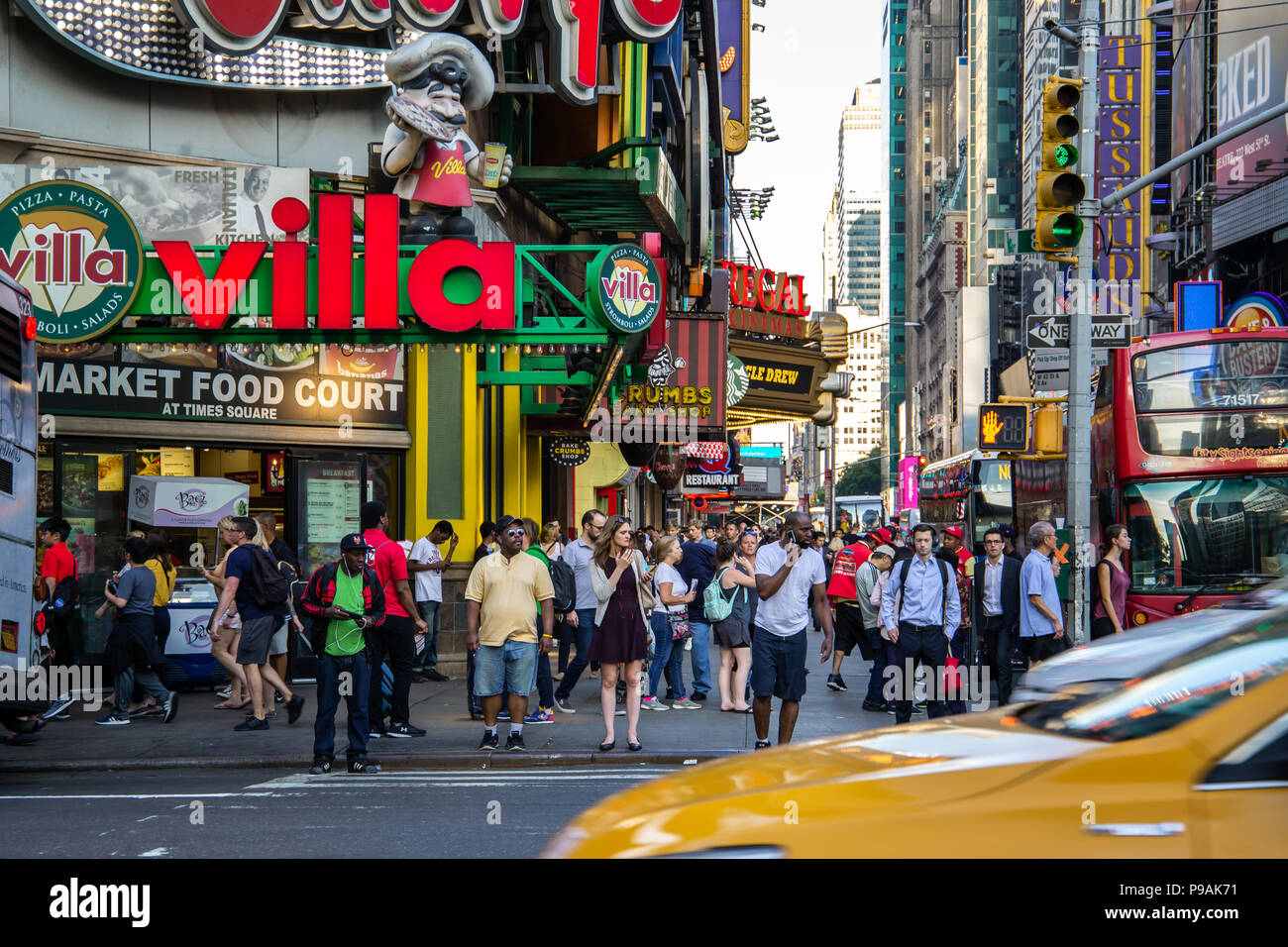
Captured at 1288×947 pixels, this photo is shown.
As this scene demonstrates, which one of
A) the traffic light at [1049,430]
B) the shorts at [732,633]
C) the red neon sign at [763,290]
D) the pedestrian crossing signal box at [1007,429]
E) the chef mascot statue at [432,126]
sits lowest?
the shorts at [732,633]

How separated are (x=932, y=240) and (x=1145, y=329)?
69783mm

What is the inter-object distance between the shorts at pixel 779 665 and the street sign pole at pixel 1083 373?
3996 mm

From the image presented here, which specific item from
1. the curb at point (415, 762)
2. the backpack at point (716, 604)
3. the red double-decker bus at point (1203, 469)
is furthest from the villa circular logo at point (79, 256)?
the red double-decker bus at point (1203, 469)

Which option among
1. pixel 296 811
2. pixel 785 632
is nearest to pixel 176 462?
pixel 296 811

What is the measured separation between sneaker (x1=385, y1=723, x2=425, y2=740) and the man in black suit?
541 centimetres

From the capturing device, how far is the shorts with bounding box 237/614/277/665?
13086mm

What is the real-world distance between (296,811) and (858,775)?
19.3 ft

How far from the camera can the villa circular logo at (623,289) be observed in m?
14.8

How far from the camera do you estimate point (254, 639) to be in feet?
43.0

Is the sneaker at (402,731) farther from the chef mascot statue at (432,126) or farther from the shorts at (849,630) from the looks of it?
the shorts at (849,630)

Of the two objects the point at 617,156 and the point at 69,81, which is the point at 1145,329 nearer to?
the point at 617,156

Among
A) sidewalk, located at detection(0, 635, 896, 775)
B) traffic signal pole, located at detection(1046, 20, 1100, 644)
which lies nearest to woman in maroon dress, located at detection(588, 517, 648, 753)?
sidewalk, located at detection(0, 635, 896, 775)

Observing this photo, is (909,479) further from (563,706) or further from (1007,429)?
(563,706)

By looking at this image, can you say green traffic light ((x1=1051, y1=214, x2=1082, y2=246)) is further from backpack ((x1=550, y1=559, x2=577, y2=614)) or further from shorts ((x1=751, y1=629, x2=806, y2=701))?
A: backpack ((x1=550, y1=559, x2=577, y2=614))
